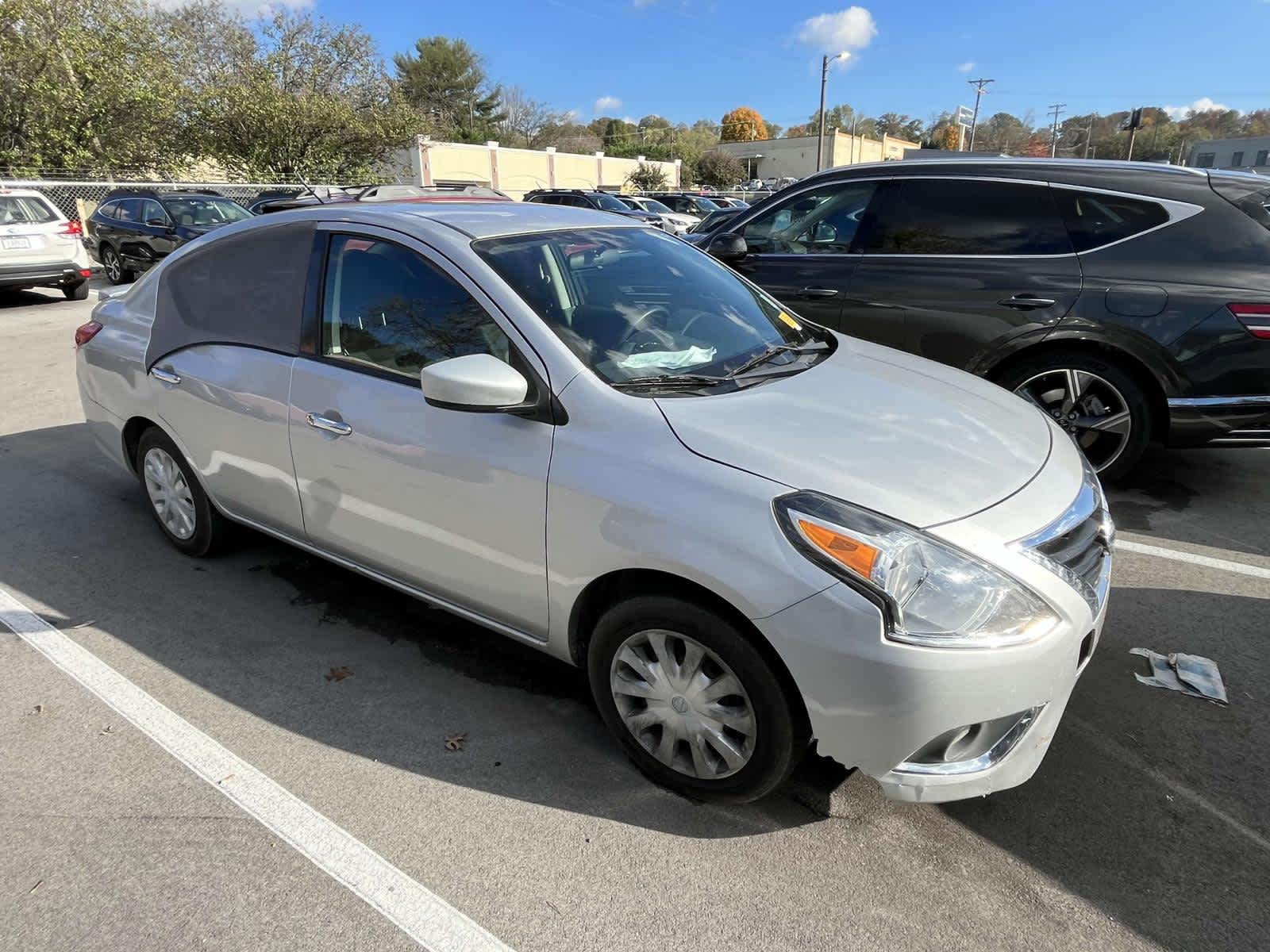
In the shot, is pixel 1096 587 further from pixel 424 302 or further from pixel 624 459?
pixel 424 302

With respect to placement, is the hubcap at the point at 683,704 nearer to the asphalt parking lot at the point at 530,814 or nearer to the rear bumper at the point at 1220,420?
the asphalt parking lot at the point at 530,814

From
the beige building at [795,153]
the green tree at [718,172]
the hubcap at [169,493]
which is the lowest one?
the hubcap at [169,493]

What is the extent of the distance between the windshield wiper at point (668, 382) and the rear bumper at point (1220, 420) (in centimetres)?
315

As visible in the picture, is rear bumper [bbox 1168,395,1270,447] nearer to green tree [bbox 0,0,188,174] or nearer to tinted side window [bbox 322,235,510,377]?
tinted side window [bbox 322,235,510,377]

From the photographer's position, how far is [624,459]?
2320 millimetres

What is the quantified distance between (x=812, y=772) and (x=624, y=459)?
1.20 m

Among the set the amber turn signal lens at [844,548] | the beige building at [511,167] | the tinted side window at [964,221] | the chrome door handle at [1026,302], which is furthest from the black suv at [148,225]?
the beige building at [511,167]

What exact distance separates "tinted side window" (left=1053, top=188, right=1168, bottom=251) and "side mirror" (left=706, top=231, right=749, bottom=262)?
185 centimetres

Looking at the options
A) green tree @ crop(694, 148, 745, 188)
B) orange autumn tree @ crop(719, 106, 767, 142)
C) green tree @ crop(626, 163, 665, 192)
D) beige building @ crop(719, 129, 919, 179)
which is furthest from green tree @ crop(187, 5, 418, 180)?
orange autumn tree @ crop(719, 106, 767, 142)

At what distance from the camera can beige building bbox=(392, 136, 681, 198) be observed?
46719 mm

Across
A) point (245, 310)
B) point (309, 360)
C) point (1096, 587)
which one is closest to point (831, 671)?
point (1096, 587)

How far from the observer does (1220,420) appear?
436cm

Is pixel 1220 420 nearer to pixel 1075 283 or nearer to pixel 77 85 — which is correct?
pixel 1075 283

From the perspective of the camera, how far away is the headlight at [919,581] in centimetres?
197
